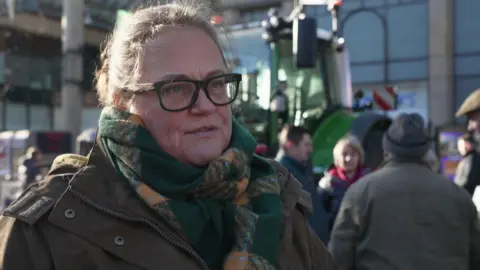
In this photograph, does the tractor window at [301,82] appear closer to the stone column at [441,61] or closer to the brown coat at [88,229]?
the brown coat at [88,229]

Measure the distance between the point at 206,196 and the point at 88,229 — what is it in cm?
33

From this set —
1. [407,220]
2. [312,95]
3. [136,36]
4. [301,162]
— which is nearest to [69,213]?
[136,36]

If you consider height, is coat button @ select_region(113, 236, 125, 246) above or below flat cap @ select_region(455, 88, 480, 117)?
below

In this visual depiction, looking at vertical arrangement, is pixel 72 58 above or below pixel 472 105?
above

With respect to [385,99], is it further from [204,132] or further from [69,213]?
[69,213]

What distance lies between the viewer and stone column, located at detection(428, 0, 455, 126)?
65.1 ft

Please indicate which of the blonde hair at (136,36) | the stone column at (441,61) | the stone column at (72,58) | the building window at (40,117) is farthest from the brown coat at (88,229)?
the building window at (40,117)

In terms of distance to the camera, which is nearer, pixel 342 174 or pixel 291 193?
pixel 291 193

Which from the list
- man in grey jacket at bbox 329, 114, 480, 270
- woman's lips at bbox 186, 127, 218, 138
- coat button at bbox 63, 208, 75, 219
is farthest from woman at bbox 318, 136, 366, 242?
coat button at bbox 63, 208, 75, 219

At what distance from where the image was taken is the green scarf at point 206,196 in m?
1.52

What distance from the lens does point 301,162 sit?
447 centimetres

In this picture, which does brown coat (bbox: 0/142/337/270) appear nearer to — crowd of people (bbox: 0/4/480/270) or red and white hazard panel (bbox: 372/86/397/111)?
crowd of people (bbox: 0/4/480/270)

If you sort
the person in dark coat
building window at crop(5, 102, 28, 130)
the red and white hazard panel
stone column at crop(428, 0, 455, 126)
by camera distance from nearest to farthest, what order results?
the person in dark coat → the red and white hazard panel → stone column at crop(428, 0, 455, 126) → building window at crop(5, 102, 28, 130)

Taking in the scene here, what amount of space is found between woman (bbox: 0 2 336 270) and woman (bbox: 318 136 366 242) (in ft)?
9.54
